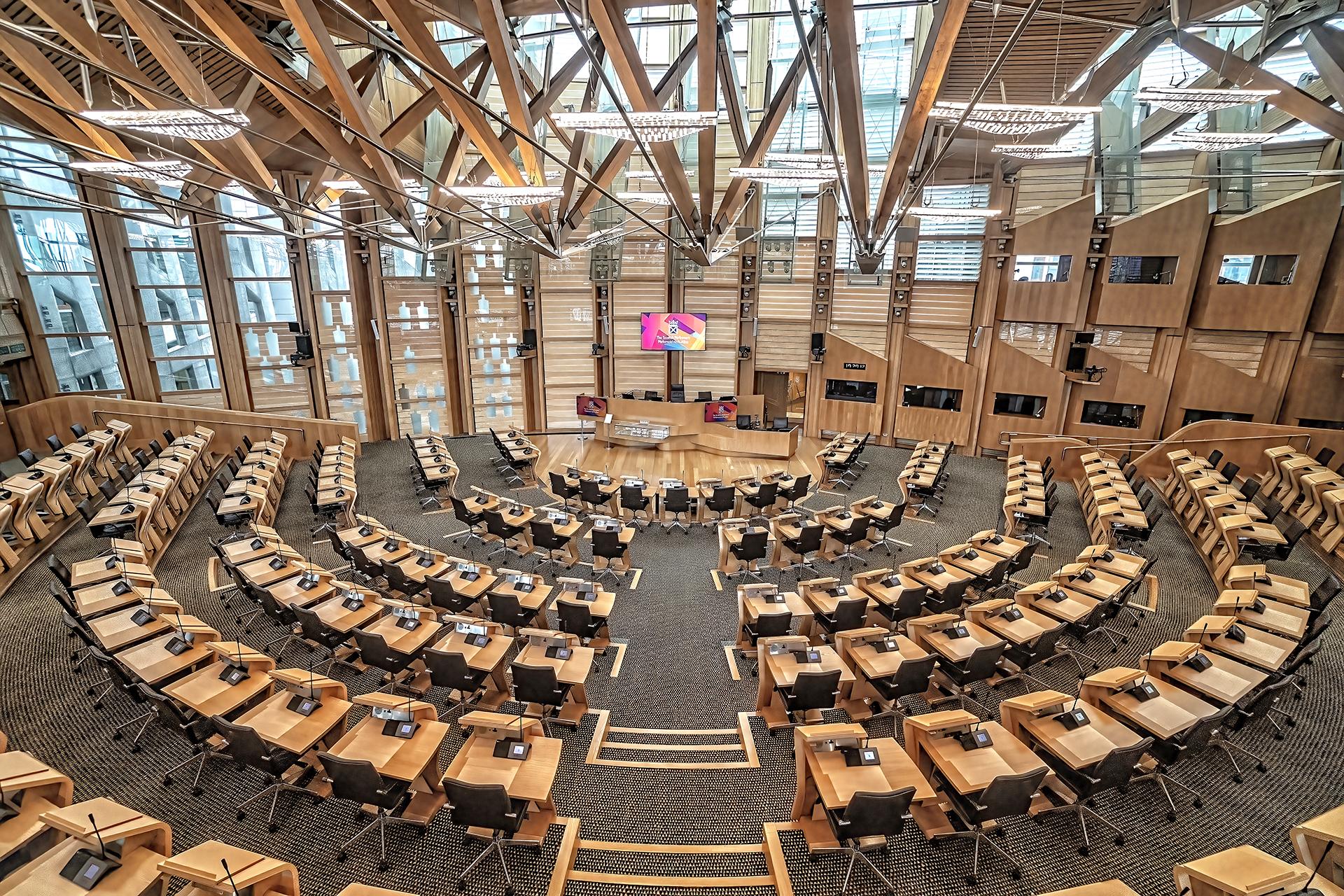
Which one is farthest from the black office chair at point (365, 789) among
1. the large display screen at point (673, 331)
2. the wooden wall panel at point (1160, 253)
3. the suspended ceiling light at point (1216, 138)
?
the wooden wall panel at point (1160, 253)

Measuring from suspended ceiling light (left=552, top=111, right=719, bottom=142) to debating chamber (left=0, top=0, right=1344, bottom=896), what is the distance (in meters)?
0.05

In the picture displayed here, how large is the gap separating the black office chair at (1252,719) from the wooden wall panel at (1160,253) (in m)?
11.2

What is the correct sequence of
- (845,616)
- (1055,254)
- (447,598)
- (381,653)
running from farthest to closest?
(1055,254) → (447,598) → (845,616) → (381,653)

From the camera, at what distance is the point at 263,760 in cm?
480

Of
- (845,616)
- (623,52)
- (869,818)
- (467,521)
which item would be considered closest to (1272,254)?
(845,616)

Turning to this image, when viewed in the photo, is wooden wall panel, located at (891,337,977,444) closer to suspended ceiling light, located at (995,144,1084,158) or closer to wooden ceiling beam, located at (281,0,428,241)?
suspended ceiling light, located at (995,144,1084,158)

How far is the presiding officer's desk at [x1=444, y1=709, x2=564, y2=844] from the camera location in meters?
4.59

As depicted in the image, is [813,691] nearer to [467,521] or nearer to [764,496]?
[764,496]

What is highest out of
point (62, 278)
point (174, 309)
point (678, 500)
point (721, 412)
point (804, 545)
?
point (62, 278)

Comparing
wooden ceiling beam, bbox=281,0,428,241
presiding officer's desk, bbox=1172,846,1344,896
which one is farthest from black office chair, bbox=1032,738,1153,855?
wooden ceiling beam, bbox=281,0,428,241

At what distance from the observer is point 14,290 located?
12.6 m

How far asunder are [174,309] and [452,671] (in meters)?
14.8

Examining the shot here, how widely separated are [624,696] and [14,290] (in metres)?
16.2

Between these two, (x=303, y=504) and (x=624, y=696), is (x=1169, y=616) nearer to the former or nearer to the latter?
(x=624, y=696)
